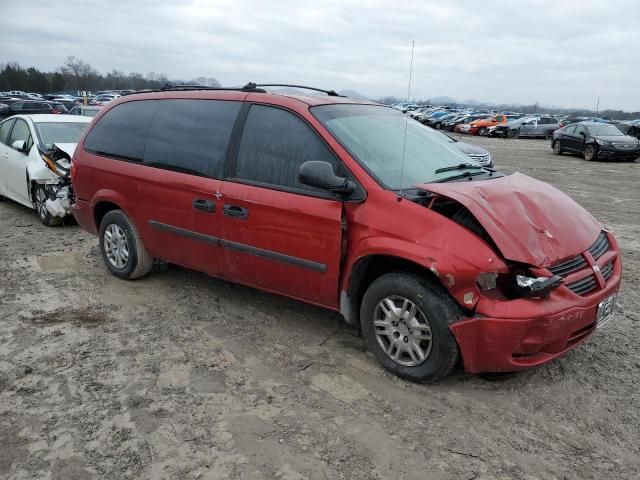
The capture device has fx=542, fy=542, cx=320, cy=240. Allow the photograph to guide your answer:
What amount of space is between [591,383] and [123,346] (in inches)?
128

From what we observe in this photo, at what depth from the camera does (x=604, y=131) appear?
19625 millimetres

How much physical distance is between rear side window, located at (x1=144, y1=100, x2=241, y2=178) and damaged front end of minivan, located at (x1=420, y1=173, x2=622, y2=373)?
1.76 meters

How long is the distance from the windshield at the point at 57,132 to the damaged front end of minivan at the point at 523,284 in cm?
661

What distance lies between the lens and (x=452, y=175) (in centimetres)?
396

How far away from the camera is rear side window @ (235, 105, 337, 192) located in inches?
152

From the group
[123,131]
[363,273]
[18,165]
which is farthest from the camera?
[18,165]

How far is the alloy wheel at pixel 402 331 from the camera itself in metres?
3.36

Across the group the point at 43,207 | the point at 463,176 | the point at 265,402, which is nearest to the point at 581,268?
the point at 463,176

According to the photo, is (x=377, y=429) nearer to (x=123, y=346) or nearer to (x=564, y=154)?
(x=123, y=346)

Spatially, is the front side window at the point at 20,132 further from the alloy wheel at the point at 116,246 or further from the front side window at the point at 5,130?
the alloy wheel at the point at 116,246

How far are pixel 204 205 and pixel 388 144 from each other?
4.97 feet

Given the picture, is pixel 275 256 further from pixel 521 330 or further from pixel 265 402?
Answer: pixel 521 330

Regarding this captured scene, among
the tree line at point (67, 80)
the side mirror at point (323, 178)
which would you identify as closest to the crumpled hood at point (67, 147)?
the side mirror at point (323, 178)

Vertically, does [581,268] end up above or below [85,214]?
above
